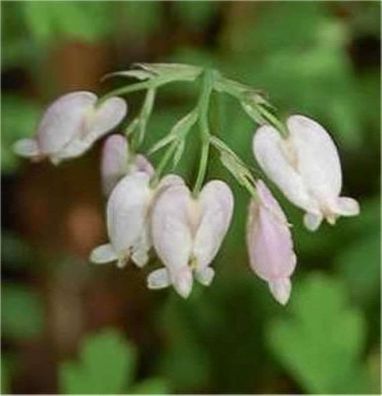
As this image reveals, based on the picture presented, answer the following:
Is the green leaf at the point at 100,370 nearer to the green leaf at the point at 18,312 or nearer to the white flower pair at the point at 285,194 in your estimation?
the green leaf at the point at 18,312

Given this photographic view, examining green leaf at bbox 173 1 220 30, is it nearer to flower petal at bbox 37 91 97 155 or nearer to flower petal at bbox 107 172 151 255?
flower petal at bbox 37 91 97 155

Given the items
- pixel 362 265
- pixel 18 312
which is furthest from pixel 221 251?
pixel 18 312

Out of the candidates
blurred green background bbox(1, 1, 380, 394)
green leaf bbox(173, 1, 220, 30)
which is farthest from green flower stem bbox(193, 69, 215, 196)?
green leaf bbox(173, 1, 220, 30)

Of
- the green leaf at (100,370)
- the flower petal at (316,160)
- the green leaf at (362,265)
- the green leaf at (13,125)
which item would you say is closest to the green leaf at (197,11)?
the green leaf at (13,125)

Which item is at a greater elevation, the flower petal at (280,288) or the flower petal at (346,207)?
the flower petal at (346,207)

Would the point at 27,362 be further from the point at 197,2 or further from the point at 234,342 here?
the point at 197,2

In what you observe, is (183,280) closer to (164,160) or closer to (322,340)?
(164,160)

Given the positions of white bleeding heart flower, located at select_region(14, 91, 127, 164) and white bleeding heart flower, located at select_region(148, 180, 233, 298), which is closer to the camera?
white bleeding heart flower, located at select_region(148, 180, 233, 298)
